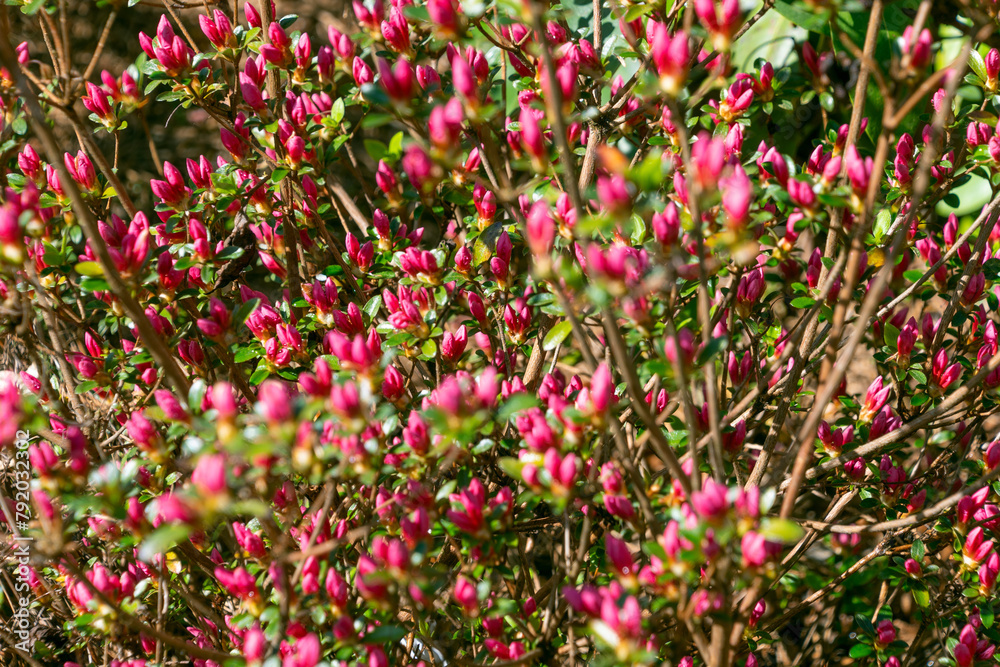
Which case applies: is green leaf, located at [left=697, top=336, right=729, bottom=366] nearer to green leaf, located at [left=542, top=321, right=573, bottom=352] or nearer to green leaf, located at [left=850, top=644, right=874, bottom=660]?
green leaf, located at [left=542, top=321, right=573, bottom=352]

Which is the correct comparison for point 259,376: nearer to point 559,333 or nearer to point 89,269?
point 89,269

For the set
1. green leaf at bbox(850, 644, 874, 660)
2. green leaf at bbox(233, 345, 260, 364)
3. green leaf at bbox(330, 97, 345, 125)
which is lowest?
green leaf at bbox(850, 644, 874, 660)

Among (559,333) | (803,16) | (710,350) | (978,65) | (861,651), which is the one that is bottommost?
(861,651)

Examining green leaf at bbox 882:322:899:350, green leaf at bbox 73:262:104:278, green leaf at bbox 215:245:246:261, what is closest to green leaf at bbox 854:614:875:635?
green leaf at bbox 882:322:899:350

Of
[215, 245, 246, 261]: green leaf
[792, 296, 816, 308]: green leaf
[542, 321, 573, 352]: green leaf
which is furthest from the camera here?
[215, 245, 246, 261]: green leaf

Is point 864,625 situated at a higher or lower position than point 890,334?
lower

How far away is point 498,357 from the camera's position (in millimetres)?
1852

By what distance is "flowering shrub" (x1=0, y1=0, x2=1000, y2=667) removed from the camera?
1.17 meters

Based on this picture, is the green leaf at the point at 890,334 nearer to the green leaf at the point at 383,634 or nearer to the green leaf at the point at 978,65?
the green leaf at the point at 978,65

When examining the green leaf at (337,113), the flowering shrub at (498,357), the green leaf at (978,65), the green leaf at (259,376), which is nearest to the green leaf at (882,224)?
the flowering shrub at (498,357)

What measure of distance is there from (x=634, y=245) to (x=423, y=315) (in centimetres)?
43

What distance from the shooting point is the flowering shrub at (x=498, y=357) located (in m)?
1.17

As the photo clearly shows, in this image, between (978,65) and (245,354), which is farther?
(978,65)

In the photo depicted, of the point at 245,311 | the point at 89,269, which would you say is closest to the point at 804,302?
the point at 245,311
